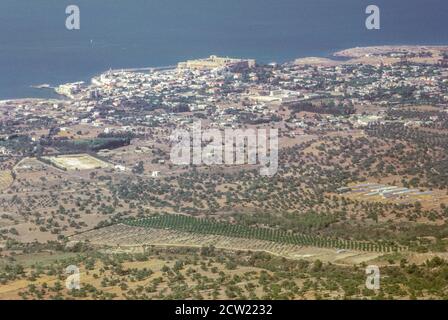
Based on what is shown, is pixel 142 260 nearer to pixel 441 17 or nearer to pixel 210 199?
pixel 210 199

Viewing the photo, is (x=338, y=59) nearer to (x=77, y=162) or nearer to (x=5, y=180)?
(x=77, y=162)

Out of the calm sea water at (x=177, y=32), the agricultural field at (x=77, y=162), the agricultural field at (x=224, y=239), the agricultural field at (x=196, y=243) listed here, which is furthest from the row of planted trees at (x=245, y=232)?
the calm sea water at (x=177, y=32)

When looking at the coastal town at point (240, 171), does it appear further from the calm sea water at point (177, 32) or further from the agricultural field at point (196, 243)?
the calm sea water at point (177, 32)

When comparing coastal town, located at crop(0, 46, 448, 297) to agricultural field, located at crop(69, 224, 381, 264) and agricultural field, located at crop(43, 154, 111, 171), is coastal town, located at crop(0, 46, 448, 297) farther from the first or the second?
agricultural field, located at crop(43, 154, 111, 171)

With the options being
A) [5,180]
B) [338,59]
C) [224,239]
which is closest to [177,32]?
[338,59]

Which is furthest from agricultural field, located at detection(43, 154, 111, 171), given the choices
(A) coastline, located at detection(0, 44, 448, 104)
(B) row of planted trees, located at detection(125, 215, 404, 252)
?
(A) coastline, located at detection(0, 44, 448, 104)

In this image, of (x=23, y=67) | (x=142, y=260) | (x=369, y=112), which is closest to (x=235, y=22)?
(x=23, y=67)

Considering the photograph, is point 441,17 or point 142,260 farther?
point 441,17

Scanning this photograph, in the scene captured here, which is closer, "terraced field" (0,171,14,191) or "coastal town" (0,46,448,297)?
"coastal town" (0,46,448,297)
